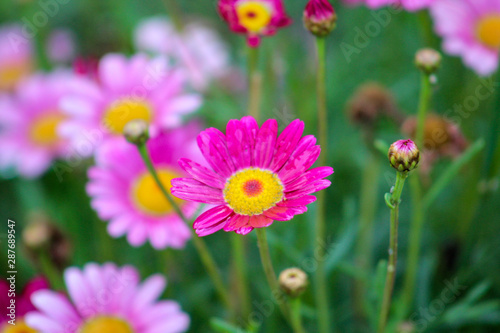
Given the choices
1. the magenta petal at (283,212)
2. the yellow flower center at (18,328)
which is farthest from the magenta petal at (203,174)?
the yellow flower center at (18,328)

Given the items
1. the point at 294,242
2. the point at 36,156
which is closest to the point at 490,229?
the point at 294,242

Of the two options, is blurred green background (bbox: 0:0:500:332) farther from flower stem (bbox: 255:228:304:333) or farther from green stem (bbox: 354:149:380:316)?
flower stem (bbox: 255:228:304:333)

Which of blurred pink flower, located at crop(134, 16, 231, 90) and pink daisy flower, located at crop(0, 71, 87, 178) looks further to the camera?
blurred pink flower, located at crop(134, 16, 231, 90)

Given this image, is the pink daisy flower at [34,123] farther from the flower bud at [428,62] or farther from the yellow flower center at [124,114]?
the flower bud at [428,62]

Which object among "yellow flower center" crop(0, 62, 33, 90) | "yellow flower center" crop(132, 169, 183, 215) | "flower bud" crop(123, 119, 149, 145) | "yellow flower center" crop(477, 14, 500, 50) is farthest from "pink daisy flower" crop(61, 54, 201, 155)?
"yellow flower center" crop(0, 62, 33, 90)

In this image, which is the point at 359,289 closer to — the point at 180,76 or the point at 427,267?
the point at 427,267

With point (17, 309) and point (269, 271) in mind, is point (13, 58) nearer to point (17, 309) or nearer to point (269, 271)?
point (17, 309)
